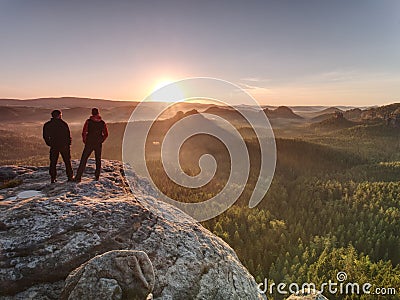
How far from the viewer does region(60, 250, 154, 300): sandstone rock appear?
6.37 metres

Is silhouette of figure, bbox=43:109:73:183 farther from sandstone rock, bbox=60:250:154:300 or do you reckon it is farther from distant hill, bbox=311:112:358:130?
distant hill, bbox=311:112:358:130

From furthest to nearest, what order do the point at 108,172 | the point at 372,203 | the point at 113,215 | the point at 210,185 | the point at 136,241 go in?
the point at 210,185 < the point at 372,203 < the point at 108,172 < the point at 113,215 < the point at 136,241

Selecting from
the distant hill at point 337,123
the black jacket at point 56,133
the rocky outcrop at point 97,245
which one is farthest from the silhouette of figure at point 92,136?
the distant hill at point 337,123

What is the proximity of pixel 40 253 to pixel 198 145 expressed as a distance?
78639 millimetres

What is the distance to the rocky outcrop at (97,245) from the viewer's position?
7910mm

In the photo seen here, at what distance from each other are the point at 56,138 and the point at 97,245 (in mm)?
6075

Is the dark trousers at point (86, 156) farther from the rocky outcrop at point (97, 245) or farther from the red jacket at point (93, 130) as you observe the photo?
the rocky outcrop at point (97, 245)

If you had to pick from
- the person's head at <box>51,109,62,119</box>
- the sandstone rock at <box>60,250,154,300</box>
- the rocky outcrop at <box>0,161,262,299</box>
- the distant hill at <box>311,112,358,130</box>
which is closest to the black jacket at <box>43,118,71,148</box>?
the person's head at <box>51,109,62,119</box>

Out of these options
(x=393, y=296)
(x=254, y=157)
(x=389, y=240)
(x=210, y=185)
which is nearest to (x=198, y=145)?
(x=254, y=157)

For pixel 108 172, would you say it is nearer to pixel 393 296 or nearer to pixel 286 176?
pixel 393 296

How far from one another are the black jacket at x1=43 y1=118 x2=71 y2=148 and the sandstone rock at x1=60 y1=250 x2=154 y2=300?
24.3 ft

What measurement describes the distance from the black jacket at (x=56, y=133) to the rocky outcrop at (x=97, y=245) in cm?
178

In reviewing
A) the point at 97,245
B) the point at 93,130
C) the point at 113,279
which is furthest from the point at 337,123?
the point at 113,279

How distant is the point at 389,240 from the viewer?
26.7 meters
